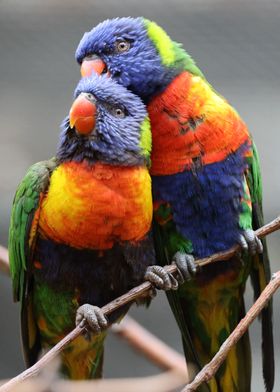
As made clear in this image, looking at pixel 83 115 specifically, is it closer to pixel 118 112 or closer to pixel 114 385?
pixel 118 112

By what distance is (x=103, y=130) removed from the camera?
1935mm

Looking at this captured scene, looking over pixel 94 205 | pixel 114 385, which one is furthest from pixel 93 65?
pixel 114 385

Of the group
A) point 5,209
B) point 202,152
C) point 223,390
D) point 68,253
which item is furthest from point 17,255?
point 5,209

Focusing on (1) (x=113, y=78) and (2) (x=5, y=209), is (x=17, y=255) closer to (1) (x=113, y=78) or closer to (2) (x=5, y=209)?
(1) (x=113, y=78)

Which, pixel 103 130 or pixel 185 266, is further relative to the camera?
pixel 185 266

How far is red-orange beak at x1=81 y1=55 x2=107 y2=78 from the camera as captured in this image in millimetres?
2074

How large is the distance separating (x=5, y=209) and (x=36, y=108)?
1.40 ft

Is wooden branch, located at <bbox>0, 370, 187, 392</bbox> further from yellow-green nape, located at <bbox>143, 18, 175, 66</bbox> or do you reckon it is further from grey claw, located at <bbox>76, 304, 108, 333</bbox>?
yellow-green nape, located at <bbox>143, 18, 175, 66</bbox>

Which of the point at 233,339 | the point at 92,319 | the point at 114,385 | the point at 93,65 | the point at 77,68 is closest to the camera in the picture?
the point at 233,339

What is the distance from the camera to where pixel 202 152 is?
6.76 ft

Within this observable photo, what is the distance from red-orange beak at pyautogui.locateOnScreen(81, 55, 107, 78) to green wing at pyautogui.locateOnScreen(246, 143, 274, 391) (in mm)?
472

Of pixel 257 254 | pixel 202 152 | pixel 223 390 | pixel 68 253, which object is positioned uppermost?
pixel 202 152

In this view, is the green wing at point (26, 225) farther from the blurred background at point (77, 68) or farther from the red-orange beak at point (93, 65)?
the blurred background at point (77, 68)

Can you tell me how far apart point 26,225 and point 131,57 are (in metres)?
0.55
